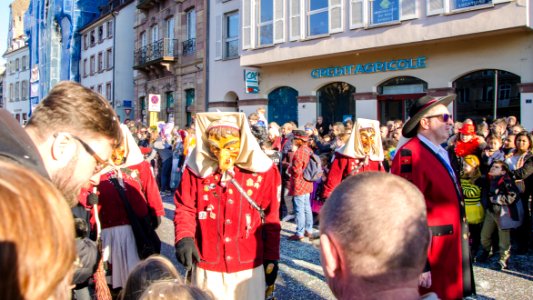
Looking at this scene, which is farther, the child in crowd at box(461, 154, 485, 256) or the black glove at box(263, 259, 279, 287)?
the child in crowd at box(461, 154, 485, 256)

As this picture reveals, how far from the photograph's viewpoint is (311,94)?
17438 mm

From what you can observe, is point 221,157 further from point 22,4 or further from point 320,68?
point 22,4

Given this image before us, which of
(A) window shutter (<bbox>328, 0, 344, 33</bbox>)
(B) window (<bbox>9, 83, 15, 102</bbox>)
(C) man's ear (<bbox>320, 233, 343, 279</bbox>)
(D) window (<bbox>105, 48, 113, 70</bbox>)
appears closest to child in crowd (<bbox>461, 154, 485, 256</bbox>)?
(C) man's ear (<bbox>320, 233, 343, 279</bbox>)

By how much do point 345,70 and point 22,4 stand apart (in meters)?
52.9

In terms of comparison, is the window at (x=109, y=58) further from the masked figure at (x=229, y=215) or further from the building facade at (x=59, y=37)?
the masked figure at (x=229, y=215)

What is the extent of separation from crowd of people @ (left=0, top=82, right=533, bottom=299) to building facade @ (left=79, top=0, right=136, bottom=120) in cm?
2646

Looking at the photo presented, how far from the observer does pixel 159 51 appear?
2548 cm

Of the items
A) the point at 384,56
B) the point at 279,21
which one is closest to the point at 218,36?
the point at 279,21

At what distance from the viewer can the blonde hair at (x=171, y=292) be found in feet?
6.02

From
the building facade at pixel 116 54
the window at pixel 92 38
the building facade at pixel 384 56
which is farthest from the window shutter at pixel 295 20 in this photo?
the window at pixel 92 38

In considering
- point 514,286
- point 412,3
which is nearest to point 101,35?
point 412,3

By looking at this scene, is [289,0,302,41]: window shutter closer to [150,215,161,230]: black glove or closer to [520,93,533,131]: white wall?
[520,93,533,131]: white wall

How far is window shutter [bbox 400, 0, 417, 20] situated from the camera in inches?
532

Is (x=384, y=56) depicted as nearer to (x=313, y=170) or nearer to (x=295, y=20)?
(x=295, y=20)
